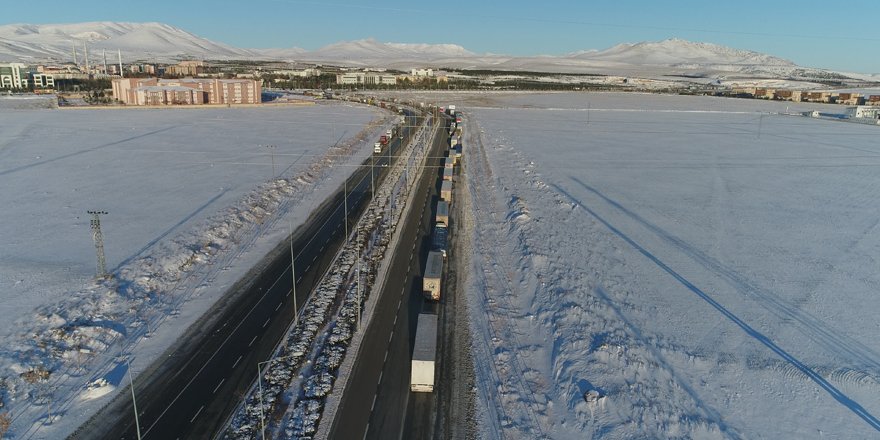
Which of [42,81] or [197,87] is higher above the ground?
[42,81]

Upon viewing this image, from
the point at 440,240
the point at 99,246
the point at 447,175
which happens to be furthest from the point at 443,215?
the point at 99,246

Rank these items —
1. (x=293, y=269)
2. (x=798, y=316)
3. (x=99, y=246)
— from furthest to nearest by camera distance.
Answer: (x=293, y=269) < (x=99, y=246) < (x=798, y=316)

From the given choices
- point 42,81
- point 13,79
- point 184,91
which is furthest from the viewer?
point 42,81

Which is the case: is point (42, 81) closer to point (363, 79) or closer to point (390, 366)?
point (363, 79)

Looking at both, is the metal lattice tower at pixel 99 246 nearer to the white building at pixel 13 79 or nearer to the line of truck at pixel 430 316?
the line of truck at pixel 430 316

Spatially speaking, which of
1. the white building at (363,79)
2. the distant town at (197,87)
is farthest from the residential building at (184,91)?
the white building at (363,79)

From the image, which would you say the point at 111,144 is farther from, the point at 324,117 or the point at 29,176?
the point at 324,117

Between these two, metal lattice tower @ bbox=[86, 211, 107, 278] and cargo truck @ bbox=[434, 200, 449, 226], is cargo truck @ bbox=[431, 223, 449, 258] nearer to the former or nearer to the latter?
cargo truck @ bbox=[434, 200, 449, 226]
